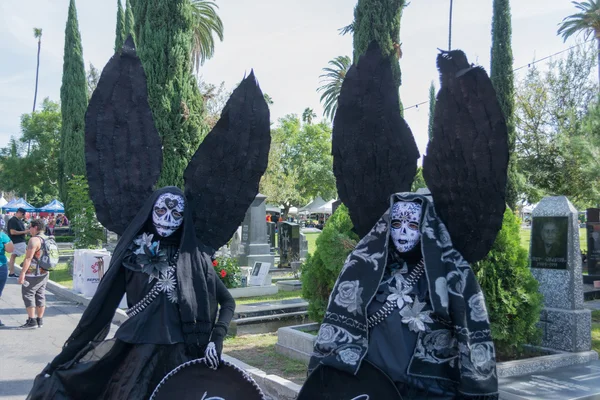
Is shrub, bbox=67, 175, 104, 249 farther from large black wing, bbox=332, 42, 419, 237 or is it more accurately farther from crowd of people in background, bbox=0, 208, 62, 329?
large black wing, bbox=332, 42, 419, 237

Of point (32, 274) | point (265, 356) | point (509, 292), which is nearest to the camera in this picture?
point (509, 292)

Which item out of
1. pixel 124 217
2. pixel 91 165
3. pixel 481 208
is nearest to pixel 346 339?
pixel 481 208

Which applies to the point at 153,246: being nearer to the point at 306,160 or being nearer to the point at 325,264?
the point at 325,264

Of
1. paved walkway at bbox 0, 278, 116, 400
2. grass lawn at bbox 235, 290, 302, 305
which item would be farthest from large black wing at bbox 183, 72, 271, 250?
grass lawn at bbox 235, 290, 302, 305

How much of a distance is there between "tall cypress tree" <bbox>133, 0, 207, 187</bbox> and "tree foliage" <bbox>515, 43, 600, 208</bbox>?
1378 centimetres

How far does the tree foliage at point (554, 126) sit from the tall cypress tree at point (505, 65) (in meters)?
1.12

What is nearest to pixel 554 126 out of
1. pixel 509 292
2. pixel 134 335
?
pixel 509 292

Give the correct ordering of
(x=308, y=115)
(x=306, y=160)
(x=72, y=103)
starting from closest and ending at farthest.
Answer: (x=72, y=103) → (x=306, y=160) → (x=308, y=115)

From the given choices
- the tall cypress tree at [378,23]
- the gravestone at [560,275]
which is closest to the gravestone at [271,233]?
the tall cypress tree at [378,23]

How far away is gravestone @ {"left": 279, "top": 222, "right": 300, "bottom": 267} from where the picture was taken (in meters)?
16.9

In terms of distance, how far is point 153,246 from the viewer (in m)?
3.36

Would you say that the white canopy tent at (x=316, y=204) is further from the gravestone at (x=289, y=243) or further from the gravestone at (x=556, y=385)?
the gravestone at (x=556, y=385)

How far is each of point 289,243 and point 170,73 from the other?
7093 millimetres

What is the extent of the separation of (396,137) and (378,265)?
986mm
